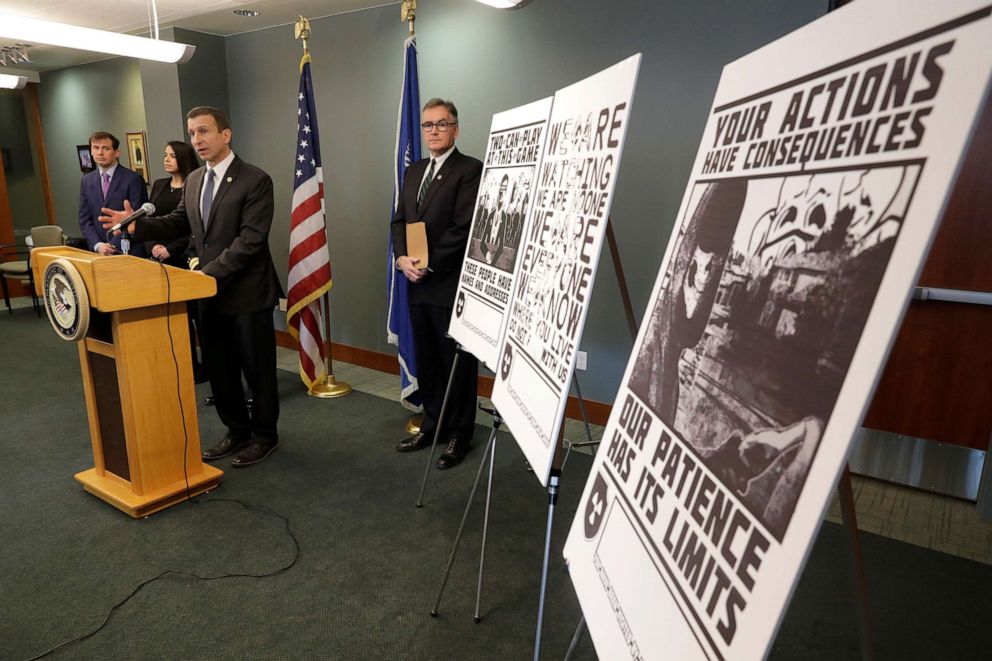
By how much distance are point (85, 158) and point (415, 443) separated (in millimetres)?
5553

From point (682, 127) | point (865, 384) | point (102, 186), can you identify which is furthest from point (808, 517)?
point (102, 186)

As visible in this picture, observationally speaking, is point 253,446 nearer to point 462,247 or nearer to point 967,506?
point 462,247

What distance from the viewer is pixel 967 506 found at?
107 inches

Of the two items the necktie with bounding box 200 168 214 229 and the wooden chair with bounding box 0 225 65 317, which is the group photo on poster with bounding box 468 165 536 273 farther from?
the wooden chair with bounding box 0 225 65 317

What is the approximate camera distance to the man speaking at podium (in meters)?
2.74

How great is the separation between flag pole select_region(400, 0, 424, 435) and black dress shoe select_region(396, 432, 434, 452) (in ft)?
0.55

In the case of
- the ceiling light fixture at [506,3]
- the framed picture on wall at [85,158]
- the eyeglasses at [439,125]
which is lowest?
the framed picture on wall at [85,158]

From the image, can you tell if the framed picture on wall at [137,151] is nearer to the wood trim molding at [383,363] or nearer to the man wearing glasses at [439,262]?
the wood trim molding at [383,363]

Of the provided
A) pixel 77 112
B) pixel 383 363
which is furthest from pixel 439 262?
pixel 77 112

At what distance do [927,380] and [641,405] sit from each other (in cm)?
259

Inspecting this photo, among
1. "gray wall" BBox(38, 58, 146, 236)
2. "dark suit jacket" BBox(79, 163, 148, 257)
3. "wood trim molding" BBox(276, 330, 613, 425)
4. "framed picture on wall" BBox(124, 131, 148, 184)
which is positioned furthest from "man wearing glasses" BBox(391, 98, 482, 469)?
"framed picture on wall" BBox(124, 131, 148, 184)

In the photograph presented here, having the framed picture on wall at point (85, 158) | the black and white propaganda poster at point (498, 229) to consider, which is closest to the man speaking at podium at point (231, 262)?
the black and white propaganda poster at point (498, 229)

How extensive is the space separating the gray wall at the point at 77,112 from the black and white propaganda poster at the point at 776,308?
17.8 feet

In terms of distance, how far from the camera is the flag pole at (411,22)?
331cm
